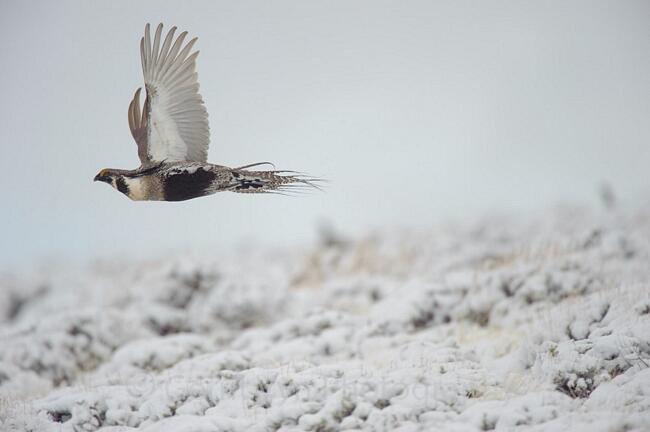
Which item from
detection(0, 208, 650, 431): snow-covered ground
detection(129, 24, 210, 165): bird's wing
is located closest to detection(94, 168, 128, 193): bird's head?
detection(129, 24, 210, 165): bird's wing

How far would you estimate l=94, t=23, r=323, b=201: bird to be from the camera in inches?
183

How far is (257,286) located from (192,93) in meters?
6.56

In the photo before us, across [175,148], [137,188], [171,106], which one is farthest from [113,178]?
[171,106]

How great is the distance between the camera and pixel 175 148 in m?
5.12

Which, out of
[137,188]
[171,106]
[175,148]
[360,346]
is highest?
[171,106]

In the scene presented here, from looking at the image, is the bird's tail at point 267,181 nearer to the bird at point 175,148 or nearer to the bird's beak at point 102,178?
the bird at point 175,148

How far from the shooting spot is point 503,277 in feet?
29.7

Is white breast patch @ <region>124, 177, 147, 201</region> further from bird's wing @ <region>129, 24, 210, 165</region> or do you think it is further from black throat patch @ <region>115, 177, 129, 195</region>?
bird's wing @ <region>129, 24, 210, 165</region>

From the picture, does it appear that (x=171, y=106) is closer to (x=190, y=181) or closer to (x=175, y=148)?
(x=175, y=148)

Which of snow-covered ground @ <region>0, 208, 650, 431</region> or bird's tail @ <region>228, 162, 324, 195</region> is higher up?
bird's tail @ <region>228, 162, 324, 195</region>

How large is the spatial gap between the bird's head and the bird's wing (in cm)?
39

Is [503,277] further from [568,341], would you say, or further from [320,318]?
[568,341]

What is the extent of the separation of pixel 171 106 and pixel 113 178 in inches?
32.0

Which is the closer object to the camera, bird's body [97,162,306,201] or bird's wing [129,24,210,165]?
bird's body [97,162,306,201]
